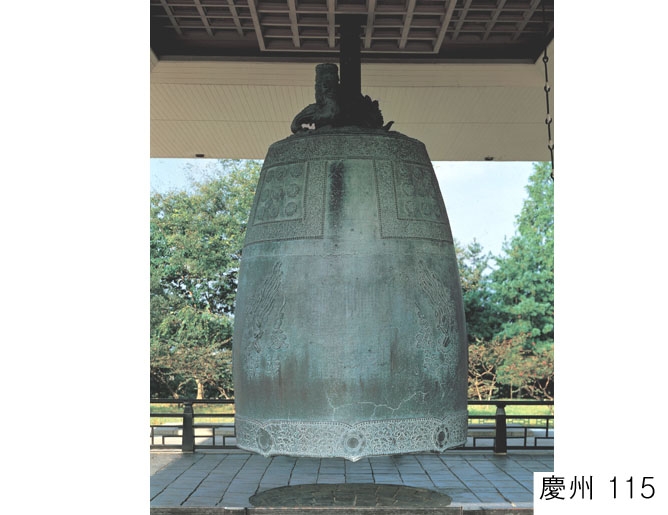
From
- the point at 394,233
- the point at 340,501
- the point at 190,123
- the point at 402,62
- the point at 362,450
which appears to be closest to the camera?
the point at 362,450

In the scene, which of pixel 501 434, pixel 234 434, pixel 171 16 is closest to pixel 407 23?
pixel 171 16

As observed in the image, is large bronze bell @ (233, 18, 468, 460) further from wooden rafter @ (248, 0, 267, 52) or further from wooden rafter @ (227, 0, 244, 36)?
wooden rafter @ (227, 0, 244, 36)

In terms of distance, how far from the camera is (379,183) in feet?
11.1

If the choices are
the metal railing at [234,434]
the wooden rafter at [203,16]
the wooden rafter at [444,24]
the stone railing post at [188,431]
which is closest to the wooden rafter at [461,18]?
the wooden rafter at [444,24]

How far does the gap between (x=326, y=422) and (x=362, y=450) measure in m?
0.17

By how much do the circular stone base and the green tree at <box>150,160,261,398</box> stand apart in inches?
399

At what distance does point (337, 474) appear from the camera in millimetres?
8641

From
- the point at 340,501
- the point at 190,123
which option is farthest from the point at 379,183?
the point at 340,501

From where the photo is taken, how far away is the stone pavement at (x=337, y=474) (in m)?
7.58

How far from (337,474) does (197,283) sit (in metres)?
10.3

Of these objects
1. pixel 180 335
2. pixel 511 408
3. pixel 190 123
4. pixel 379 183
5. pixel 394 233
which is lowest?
pixel 511 408

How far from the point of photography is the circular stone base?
22.4 feet

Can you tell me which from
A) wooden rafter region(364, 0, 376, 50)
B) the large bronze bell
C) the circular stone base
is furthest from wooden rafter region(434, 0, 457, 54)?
the circular stone base

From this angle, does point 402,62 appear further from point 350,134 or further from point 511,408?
point 511,408
